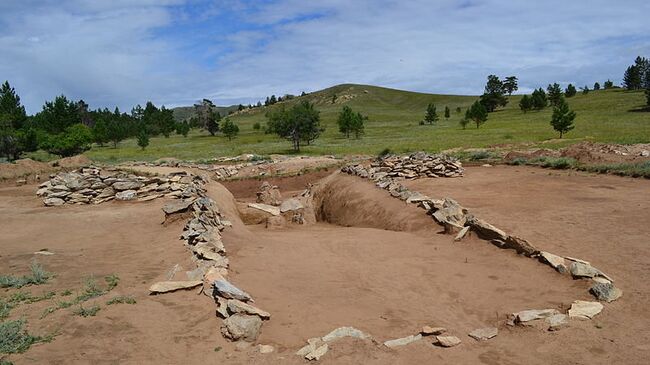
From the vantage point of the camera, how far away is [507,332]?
705 centimetres

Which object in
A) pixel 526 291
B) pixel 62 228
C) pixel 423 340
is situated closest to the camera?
pixel 423 340

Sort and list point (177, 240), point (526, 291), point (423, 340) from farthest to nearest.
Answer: point (177, 240)
point (526, 291)
point (423, 340)

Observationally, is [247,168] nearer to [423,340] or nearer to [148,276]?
[148,276]

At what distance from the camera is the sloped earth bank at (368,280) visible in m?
6.38

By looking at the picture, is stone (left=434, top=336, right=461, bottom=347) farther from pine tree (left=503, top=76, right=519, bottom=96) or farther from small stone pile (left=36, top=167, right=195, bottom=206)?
pine tree (left=503, top=76, right=519, bottom=96)

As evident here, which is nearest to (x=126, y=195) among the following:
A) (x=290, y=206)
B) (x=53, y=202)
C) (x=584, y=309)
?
(x=53, y=202)

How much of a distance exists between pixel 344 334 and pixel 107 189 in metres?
17.4

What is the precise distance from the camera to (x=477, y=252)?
36.2 feet

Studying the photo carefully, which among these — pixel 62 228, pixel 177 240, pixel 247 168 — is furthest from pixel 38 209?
pixel 247 168

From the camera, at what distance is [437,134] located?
203ft

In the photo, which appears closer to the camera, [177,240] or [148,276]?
[148,276]

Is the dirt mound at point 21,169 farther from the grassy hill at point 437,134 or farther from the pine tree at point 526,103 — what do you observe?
the pine tree at point 526,103

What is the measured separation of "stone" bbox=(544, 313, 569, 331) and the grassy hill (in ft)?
115

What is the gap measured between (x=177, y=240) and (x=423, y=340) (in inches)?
317
